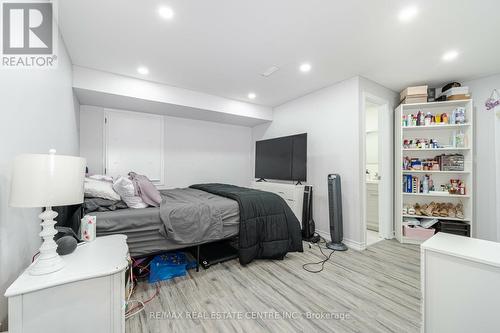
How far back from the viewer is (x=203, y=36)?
6.74 ft

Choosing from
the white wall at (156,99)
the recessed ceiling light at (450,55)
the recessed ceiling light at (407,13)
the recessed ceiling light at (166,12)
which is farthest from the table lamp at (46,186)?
the recessed ceiling light at (450,55)

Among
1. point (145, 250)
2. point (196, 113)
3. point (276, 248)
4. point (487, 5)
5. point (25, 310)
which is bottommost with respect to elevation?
point (276, 248)

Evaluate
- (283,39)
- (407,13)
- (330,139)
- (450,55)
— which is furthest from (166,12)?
(450,55)

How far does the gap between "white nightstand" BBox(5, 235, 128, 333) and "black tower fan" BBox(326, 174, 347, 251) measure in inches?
104

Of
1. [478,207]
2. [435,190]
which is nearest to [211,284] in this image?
[435,190]

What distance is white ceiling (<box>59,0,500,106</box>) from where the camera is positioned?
1.68m

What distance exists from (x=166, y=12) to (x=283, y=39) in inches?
44.1

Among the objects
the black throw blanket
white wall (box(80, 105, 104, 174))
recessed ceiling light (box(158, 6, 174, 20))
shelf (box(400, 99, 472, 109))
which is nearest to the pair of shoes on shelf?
shelf (box(400, 99, 472, 109))

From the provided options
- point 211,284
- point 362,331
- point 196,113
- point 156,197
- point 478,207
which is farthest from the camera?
point 196,113

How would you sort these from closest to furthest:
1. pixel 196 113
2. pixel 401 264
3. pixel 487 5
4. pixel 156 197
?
1. pixel 487 5
2. pixel 156 197
3. pixel 401 264
4. pixel 196 113

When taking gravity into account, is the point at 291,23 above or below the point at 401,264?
above

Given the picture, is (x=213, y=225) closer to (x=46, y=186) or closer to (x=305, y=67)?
(x=46, y=186)

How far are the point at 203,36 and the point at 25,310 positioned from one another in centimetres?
231

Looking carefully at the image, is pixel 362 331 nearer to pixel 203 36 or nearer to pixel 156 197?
pixel 156 197
